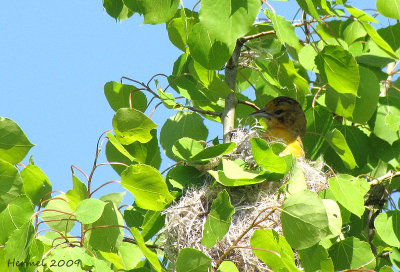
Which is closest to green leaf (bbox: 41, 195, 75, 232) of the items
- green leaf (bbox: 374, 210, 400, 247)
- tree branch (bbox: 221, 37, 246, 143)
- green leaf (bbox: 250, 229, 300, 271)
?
green leaf (bbox: 250, 229, 300, 271)

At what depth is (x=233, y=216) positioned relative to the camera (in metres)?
4.31

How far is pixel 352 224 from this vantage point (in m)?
5.19

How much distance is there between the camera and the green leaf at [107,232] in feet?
12.2

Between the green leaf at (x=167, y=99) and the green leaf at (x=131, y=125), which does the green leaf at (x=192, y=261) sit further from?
the green leaf at (x=167, y=99)

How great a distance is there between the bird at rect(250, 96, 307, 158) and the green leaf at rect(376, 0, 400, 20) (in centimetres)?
147

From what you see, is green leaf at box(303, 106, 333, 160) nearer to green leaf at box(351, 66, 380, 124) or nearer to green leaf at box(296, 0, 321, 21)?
green leaf at box(351, 66, 380, 124)

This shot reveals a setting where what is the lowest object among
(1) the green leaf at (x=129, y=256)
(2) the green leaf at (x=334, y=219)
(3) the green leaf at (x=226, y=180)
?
(1) the green leaf at (x=129, y=256)

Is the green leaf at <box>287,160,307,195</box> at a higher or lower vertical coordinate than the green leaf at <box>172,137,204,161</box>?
lower

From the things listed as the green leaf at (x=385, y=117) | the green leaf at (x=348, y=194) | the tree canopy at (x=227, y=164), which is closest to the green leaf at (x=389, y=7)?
the tree canopy at (x=227, y=164)

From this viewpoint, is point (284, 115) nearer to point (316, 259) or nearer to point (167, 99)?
point (167, 99)

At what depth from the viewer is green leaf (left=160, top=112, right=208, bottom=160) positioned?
448cm

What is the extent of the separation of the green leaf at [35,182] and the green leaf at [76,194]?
28cm

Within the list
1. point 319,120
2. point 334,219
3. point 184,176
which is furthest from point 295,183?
point 319,120

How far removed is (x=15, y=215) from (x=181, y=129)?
1.41 m
